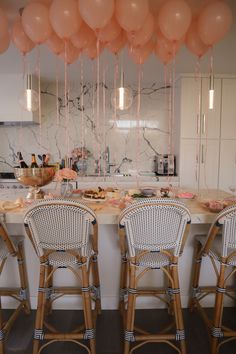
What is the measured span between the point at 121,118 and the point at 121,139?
31 centimetres

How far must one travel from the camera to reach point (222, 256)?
5.05ft

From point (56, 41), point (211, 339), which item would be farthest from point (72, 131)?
point (211, 339)

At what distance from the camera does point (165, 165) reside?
12.7 feet

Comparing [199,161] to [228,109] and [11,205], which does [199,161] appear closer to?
[228,109]

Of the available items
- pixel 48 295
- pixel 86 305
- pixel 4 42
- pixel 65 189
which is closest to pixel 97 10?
pixel 4 42

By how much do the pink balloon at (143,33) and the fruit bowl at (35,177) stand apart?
109 cm

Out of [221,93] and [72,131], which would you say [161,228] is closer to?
[221,93]

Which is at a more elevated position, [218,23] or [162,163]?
[218,23]

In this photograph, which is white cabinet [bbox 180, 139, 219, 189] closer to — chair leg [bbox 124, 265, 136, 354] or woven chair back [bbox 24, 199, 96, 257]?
chair leg [bbox 124, 265, 136, 354]

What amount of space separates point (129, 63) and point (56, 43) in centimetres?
109

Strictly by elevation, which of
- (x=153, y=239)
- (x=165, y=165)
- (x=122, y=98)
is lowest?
(x=153, y=239)

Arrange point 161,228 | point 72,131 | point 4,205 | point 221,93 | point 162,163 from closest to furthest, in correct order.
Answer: point 161,228 < point 4,205 < point 221,93 < point 162,163 < point 72,131

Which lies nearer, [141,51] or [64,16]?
[64,16]

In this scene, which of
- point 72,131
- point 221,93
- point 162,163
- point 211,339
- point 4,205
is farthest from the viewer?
point 72,131
